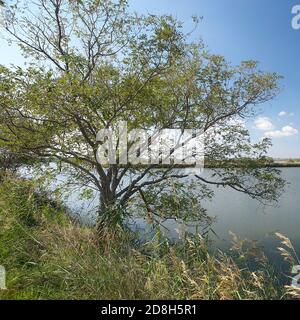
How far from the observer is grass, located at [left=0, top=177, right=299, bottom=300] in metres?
3.77

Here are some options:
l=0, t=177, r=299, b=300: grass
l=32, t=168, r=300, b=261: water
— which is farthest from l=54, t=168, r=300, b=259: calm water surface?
l=0, t=177, r=299, b=300: grass

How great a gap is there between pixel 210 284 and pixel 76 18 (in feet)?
23.4

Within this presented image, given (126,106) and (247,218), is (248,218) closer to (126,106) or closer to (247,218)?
(247,218)

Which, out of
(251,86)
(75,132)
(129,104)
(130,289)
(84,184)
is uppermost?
(251,86)

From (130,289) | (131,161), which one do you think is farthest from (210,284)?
(131,161)

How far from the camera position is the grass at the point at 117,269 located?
377 centimetres

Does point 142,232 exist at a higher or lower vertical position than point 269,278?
higher

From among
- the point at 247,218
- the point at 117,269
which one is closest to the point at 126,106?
the point at 117,269

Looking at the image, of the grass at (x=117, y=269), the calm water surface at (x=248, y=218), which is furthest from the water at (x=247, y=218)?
the grass at (x=117, y=269)

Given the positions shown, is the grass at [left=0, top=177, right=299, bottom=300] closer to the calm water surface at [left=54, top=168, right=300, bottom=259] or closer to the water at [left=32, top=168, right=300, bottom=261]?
the water at [left=32, top=168, right=300, bottom=261]

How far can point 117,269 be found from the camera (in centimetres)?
421

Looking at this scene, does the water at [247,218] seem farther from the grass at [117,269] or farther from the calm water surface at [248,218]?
the grass at [117,269]
